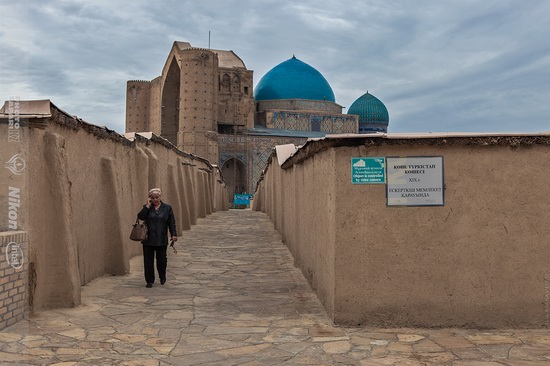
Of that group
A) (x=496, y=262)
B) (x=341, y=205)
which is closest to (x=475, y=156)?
(x=496, y=262)

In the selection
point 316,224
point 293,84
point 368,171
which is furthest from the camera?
point 293,84

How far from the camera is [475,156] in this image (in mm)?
5426

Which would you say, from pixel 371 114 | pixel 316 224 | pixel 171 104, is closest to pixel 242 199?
pixel 171 104

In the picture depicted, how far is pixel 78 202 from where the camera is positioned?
721 centimetres

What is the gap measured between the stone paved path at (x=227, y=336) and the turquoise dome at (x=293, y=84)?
1828 inches

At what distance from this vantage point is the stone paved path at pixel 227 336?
434cm

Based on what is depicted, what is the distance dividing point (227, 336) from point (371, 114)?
55224 mm

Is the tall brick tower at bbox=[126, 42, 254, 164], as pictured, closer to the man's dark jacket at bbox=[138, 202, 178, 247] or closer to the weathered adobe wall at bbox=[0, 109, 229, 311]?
the weathered adobe wall at bbox=[0, 109, 229, 311]

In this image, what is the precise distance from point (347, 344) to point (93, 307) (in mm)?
2862

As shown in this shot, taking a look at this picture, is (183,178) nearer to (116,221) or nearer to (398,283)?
(116,221)

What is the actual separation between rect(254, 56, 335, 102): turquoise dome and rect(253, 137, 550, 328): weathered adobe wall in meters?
47.6

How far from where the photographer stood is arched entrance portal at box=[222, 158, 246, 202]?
1860 inches

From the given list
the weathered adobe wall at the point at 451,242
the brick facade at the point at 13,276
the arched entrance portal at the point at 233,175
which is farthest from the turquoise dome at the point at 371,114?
the brick facade at the point at 13,276

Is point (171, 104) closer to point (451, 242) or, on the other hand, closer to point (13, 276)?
point (13, 276)
